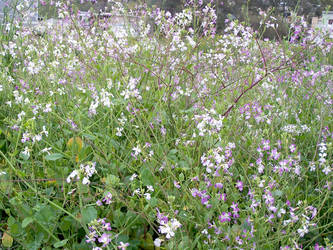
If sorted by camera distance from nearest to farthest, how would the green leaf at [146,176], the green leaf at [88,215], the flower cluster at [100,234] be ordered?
the flower cluster at [100,234] → the green leaf at [88,215] → the green leaf at [146,176]

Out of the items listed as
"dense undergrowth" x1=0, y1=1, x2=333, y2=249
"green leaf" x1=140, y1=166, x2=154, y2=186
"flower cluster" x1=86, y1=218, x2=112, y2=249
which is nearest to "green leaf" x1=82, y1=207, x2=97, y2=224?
"dense undergrowth" x1=0, y1=1, x2=333, y2=249

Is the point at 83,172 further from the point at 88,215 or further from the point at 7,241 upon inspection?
the point at 7,241

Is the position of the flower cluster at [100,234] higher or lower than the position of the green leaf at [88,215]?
higher

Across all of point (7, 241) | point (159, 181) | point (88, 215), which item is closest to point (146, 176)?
point (159, 181)

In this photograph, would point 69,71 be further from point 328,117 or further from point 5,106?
point 328,117

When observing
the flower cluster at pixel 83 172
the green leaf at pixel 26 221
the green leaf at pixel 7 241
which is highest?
the flower cluster at pixel 83 172

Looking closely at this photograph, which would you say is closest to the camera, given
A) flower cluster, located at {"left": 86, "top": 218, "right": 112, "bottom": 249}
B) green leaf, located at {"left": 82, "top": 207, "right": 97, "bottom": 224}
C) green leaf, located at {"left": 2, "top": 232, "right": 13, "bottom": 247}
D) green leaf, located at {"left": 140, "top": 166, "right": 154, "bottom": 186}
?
flower cluster, located at {"left": 86, "top": 218, "right": 112, "bottom": 249}

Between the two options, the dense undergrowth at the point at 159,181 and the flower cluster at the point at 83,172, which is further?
the dense undergrowth at the point at 159,181

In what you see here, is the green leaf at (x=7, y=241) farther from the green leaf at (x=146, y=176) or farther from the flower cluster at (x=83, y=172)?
the green leaf at (x=146, y=176)

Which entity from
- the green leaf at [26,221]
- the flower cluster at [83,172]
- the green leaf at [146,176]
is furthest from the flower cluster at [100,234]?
the green leaf at [146,176]

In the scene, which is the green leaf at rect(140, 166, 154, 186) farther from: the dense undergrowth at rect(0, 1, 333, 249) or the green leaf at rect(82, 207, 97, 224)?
the green leaf at rect(82, 207, 97, 224)

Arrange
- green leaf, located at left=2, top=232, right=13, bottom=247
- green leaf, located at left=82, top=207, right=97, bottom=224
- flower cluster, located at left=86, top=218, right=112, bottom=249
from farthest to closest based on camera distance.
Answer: green leaf, located at left=2, top=232, right=13, bottom=247 < green leaf, located at left=82, top=207, right=97, bottom=224 < flower cluster, located at left=86, top=218, right=112, bottom=249

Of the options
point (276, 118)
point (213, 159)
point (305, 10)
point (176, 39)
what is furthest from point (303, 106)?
point (305, 10)

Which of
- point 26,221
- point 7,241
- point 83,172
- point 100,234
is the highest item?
point 83,172
